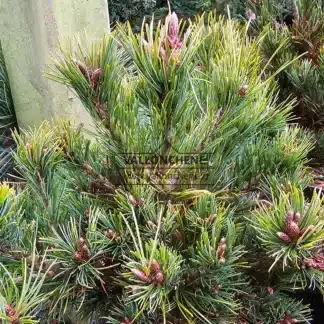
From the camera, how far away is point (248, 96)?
455 millimetres

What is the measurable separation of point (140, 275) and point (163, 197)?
5.1 inches

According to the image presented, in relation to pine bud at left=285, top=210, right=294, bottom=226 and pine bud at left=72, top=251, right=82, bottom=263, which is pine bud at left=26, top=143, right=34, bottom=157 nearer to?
pine bud at left=72, top=251, right=82, bottom=263

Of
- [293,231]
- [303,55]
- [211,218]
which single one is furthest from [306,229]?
[303,55]

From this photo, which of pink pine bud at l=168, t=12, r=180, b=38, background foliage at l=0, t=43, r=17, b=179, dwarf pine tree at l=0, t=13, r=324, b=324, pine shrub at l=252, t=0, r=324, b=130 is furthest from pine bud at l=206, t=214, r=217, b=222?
background foliage at l=0, t=43, r=17, b=179

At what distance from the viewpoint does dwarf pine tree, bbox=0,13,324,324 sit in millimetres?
423

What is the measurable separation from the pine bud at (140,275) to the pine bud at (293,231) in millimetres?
155

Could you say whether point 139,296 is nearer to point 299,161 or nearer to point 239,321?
point 239,321

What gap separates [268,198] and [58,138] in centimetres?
30

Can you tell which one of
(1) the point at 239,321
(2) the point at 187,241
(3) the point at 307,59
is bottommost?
(1) the point at 239,321

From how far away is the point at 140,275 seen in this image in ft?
1.31

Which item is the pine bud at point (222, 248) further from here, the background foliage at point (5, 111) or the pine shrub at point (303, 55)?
the background foliage at point (5, 111)

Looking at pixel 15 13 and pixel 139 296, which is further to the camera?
pixel 15 13

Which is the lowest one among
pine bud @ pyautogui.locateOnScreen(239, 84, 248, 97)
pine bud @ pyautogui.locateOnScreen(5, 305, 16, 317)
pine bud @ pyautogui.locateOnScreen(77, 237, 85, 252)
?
pine bud @ pyautogui.locateOnScreen(77, 237, 85, 252)

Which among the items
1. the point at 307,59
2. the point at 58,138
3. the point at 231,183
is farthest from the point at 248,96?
the point at 307,59
